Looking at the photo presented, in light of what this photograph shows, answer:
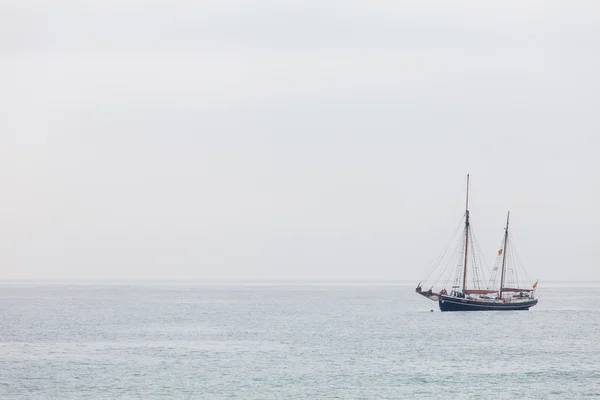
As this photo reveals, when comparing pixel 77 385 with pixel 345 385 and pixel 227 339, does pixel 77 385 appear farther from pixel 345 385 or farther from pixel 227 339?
pixel 227 339

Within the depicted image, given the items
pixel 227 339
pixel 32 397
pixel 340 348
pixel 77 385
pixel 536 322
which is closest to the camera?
pixel 32 397

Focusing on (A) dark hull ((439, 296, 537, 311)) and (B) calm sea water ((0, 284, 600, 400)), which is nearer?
(B) calm sea water ((0, 284, 600, 400))

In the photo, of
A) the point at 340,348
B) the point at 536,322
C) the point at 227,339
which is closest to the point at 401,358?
the point at 340,348

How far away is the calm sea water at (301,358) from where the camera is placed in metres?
77.4

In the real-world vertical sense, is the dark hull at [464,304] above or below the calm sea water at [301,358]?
above

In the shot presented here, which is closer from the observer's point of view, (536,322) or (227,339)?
(227,339)

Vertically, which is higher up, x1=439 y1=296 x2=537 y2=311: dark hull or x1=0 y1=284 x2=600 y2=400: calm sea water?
x1=439 y1=296 x2=537 y2=311: dark hull

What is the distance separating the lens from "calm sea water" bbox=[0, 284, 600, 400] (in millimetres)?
77375

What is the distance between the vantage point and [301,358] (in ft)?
323

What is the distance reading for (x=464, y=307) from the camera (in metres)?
164

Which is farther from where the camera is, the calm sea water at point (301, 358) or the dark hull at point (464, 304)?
the dark hull at point (464, 304)

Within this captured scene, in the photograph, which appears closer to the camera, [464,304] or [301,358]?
[301,358]

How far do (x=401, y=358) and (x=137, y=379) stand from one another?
3007 centimetres

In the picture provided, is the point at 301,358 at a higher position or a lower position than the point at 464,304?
lower
